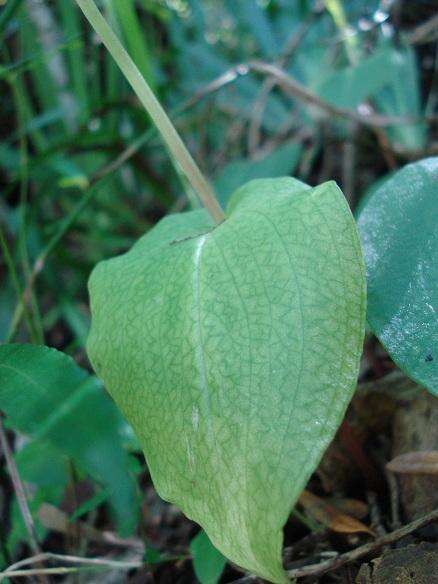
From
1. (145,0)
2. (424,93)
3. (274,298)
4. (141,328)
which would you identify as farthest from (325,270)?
(145,0)

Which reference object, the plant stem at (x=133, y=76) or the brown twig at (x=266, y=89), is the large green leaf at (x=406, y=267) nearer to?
the plant stem at (x=133, y=76)

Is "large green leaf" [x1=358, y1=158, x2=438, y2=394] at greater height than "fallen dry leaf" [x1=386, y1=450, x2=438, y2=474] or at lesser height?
greater

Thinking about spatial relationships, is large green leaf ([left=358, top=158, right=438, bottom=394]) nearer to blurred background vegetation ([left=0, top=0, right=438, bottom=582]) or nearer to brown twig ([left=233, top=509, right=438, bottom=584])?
brown twig ([left=233, top=509, right=438, bottom=584])

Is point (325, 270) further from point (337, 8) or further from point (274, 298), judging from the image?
point (337, 8)

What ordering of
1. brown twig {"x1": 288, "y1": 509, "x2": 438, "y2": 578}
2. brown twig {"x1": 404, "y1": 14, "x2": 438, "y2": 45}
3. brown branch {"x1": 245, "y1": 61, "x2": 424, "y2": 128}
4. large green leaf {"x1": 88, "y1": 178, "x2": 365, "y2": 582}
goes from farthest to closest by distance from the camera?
1. brown twig {"x1": 404, "y1": 14, "x2": 438, "y2": 45}
2. brown branch {"x1": 245, "y1": 61, "x2": 424, "y2": 128}
3. brown twig {"x1": 288, "y1": 509, "x2": 438, "y2": 578}
4. large green leaf {"x1": 88, "y1": 178, "x2": 365, "y2": 582}

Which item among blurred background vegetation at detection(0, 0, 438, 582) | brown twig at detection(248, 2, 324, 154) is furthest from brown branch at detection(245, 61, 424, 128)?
brown twig at detection(248, 2, 324, 154)

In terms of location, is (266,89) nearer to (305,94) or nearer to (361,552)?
(305,94)
